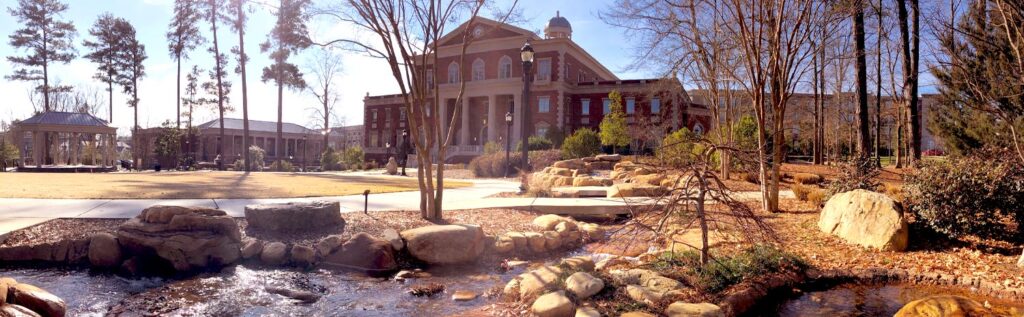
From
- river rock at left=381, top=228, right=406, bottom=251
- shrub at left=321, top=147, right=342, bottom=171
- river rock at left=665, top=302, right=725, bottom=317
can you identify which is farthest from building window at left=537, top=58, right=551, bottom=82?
river rock at left=665, top=302, right=725, bottom=317

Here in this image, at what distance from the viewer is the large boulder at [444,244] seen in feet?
23.4

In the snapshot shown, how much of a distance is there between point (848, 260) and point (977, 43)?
468 inches

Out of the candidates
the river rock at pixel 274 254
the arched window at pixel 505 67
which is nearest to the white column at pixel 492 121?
the arched window at pixel 505 67

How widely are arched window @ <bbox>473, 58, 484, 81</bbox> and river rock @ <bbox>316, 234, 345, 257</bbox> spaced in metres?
39.6

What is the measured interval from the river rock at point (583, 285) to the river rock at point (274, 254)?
158 inches

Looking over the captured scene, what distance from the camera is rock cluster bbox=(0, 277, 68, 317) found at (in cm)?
409

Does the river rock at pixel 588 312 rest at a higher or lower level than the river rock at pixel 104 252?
lower

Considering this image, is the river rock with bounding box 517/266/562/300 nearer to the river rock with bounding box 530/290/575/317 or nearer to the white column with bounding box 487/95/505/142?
the river rock with bounding box 530/290/575/317

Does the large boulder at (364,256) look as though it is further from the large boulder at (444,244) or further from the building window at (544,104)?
the building window at (544,104)

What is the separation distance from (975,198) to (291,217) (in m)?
9.53

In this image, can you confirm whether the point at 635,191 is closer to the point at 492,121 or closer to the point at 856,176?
the point at 856,176

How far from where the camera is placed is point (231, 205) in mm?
9781

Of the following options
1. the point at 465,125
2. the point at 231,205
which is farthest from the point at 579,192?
the point at 465,125

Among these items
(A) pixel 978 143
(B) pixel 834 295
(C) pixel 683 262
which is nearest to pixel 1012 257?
(B) pixel 834 295
